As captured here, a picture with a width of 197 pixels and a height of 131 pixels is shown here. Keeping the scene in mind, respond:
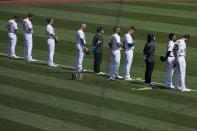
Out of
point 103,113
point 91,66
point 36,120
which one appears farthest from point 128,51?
point 36,120

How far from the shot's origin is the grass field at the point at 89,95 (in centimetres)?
1512

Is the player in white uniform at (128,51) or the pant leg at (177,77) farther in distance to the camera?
the player in white uniform at (128,51)

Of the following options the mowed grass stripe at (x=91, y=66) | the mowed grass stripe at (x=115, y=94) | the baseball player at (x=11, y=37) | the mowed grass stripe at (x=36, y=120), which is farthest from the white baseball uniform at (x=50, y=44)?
the mowed grass stripe at (x=36, y=120)

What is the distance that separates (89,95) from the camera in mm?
17750

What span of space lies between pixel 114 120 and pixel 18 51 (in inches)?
411

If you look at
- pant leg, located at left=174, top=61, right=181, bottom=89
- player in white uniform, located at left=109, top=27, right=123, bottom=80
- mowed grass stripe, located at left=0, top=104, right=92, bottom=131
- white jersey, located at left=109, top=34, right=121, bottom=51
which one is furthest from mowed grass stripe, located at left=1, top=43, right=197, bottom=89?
mowed grass stripe, located at left=0, top=104, right=92, bottom=131

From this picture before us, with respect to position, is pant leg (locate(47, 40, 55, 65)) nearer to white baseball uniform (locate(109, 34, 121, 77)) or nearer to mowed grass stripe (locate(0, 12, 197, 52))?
white baseball uniform (locate(109, 34, 121, 77))

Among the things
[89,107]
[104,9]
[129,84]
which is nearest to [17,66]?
[129,84]

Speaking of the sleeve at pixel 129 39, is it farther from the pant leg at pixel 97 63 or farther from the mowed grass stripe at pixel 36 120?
the mowed grass stripe at pixel 36 120

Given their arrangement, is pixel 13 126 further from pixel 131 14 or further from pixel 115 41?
pixel 131 14

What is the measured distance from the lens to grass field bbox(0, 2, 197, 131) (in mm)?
15125

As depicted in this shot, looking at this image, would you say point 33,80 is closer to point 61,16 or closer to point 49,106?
point 49,106

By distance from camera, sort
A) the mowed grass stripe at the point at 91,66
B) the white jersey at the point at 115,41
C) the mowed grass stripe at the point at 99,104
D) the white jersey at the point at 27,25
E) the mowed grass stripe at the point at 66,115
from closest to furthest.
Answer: the mowed grass stripe at the point at 66,115 < the mowed grass stripe at the point at 99,104 < the white jersey at the point at 115,41 < the mowed grass stripe at the point at 91,66 < the white jersey at the point at 27,25

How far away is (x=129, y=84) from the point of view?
19.3m
